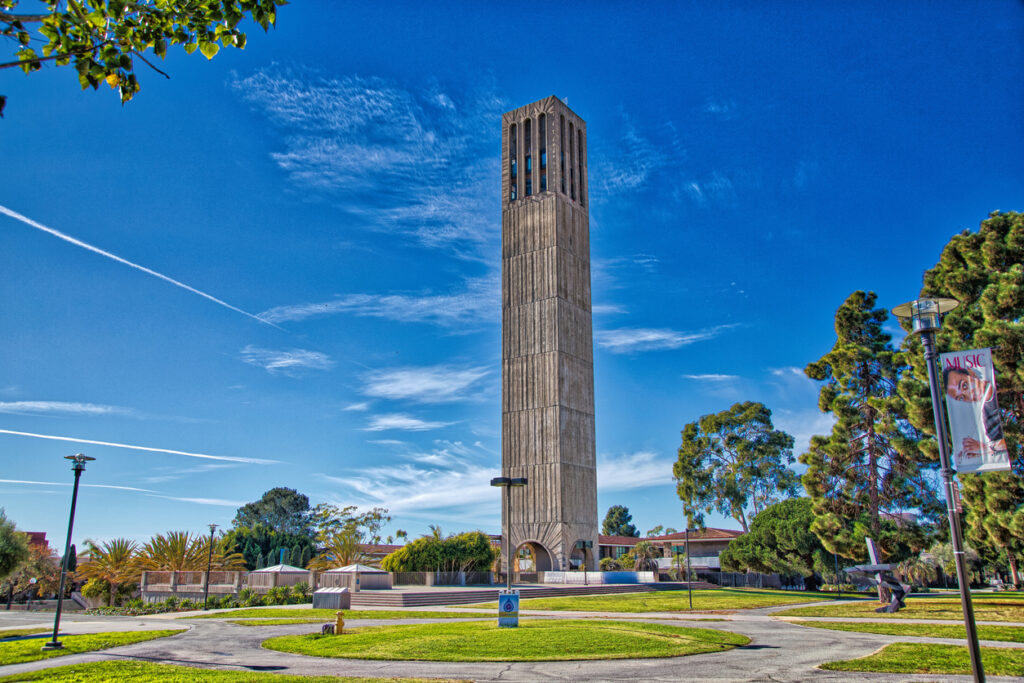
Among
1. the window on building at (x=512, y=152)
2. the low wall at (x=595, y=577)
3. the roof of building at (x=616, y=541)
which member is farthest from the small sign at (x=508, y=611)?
the roof of building at (x=616, y=541)

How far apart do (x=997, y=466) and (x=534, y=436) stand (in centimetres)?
4212

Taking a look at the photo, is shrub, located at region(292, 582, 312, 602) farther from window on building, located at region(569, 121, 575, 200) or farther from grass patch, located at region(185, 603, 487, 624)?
window on building, located at region(569, 121, 575, 200)

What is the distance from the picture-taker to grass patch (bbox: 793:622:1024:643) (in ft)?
51.3

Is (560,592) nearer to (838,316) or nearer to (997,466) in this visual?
(838,316)

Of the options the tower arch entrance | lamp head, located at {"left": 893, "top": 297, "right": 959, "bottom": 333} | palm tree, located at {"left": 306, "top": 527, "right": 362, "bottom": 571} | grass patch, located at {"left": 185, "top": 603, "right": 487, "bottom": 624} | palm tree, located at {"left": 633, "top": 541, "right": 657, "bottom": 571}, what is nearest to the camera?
lamp head, located at {"left": 893, "top": 297, "right": 959, "bottom": 333}

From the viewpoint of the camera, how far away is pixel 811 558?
48.9 meters

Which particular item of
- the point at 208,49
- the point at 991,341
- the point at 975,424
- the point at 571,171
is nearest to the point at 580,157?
the point at 571,171

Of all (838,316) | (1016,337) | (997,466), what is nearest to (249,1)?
(997,466)

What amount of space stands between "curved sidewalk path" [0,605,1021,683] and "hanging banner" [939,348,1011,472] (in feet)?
10.6

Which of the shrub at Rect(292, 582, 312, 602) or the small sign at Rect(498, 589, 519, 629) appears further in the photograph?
the shrub at Rect(292, 582, 312, 602)

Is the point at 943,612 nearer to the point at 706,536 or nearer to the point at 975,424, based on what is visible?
the point at 975,424

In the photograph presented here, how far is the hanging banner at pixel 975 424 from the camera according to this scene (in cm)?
962

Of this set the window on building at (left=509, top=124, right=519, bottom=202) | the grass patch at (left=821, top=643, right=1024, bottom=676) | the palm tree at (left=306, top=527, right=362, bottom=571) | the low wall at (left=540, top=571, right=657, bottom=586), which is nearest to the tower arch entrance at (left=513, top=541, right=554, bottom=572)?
the low wall at (left=540, top=571, right=657, bottom=586)

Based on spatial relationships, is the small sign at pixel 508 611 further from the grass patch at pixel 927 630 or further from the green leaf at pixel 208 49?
the green leaf at pixel 208 49
